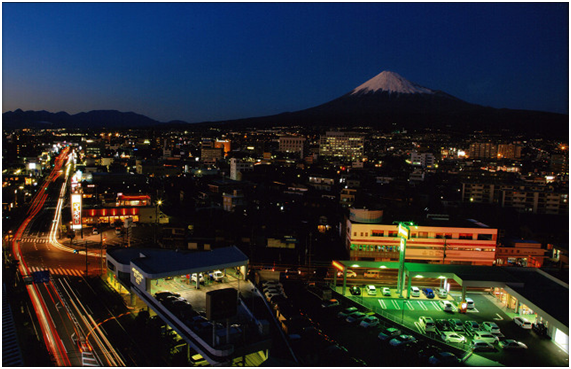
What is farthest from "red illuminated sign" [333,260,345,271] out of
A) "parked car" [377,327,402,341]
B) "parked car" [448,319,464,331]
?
"parked car" [448,319,464,331]

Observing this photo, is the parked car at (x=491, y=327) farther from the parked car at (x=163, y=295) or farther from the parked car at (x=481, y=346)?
the parked car at (x=163, y=295)

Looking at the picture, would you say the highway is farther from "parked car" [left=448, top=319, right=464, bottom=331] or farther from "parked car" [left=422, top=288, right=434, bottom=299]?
"parked car" [left=422, top=288, right=434, bottom=299]

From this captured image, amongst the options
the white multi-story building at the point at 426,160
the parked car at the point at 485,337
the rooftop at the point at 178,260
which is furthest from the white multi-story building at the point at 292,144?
the parked car at the point at 485,337

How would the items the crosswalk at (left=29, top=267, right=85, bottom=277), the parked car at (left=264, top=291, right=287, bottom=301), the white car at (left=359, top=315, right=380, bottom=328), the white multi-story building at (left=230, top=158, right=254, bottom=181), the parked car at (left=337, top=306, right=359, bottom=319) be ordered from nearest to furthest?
1. the white car at (left=359, top=315, right=380, bottom=328)
2. the parked car at (left=337, top=306, right=359, bottom=319)
3. the parked car at (left=264, top=291, right=287, bottom=301)
4. the crosswalk at (left=29, top=267, right=85, bottom=277)
5. the white multi-story building at (left=230, top=158, right=254, bottom=181)

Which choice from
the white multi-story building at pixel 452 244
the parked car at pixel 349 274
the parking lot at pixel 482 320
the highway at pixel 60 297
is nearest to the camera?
the highway at pixel 60 297

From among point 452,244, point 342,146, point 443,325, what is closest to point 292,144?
point 342,146
